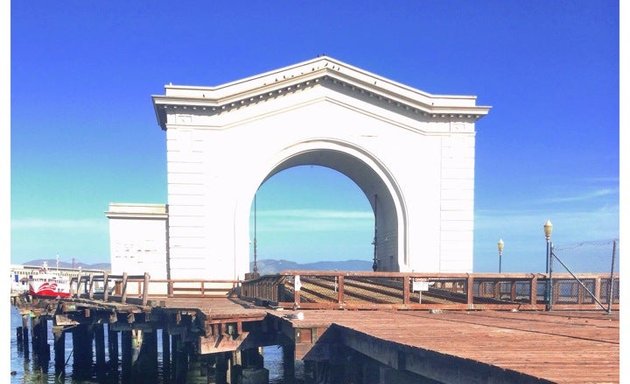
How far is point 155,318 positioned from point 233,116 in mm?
15569

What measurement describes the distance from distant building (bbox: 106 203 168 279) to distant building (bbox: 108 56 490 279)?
59 millimetres

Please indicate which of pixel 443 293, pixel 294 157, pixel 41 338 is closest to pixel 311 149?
pixel 294 157

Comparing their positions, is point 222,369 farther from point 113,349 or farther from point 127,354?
point 113,349

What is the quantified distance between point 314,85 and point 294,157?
4549mm

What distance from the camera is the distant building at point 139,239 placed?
35969 millimetres

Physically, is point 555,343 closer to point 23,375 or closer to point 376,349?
point 376,349

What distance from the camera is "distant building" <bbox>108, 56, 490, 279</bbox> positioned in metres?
35.1

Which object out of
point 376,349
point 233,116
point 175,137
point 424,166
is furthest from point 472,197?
point 376,349

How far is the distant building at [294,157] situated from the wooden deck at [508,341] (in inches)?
859

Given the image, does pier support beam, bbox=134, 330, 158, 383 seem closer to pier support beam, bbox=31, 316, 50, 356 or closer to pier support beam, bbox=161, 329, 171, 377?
pier support beam, bbox=161, 329, 171, 377

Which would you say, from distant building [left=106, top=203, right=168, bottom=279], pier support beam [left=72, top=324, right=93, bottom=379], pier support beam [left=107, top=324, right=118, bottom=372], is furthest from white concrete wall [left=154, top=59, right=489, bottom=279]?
pier support beam [left=72, top=324, right=93, bottom=379]

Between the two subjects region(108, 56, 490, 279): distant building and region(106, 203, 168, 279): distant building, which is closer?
region(108, 56, 490, 279): distant building

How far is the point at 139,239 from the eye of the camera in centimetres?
3625

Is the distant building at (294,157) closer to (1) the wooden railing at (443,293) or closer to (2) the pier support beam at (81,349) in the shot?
(2) the pier support beam at (81,349)
